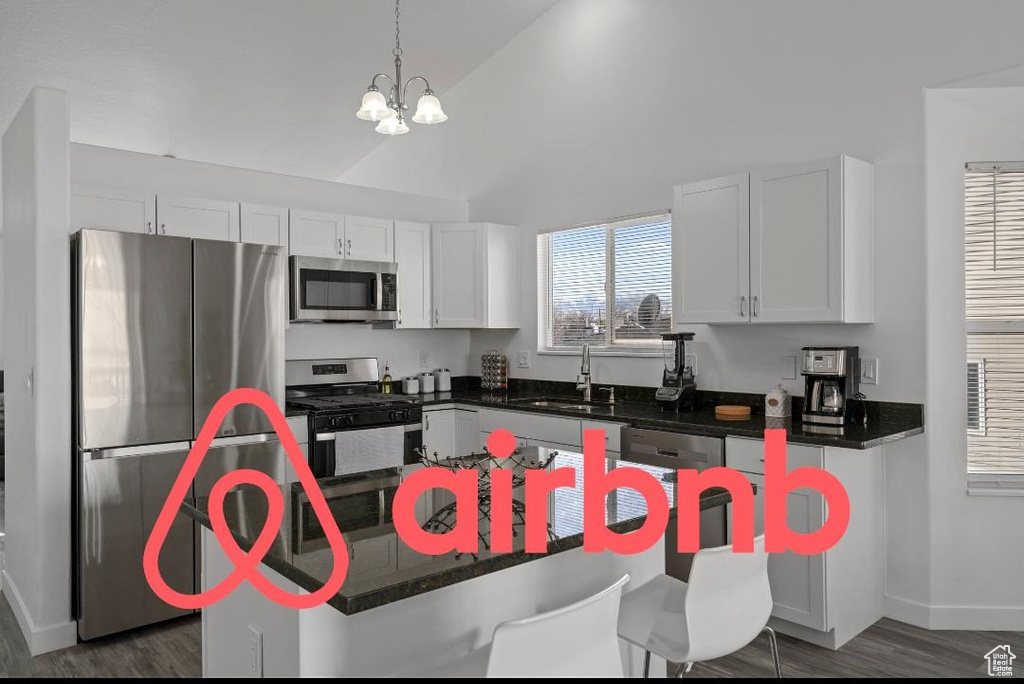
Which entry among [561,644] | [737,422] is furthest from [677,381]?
[561,644]

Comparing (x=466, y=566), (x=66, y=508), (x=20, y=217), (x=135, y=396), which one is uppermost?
(x=20, y=217)

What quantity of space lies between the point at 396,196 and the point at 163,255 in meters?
2.29

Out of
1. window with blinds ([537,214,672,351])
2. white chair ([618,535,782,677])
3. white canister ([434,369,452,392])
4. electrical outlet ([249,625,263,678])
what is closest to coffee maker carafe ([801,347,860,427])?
window with blinds ([537,214,672,351])

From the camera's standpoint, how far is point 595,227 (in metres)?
4.92

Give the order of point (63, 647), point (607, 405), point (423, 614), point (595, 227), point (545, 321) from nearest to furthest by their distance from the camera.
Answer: point (423, 614) → point (63, 647) → point (607, 405) → point (595, 227) → point (545, 321)

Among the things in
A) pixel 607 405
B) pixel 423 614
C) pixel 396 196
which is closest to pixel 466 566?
pixel 423 614

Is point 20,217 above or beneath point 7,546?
above

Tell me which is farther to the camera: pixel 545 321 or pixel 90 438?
pixel 545 321

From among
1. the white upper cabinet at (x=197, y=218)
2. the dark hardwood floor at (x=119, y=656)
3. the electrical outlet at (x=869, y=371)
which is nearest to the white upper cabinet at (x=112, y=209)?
the white upper cabinet at (x=197, y=218)

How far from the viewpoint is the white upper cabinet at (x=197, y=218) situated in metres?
4.04

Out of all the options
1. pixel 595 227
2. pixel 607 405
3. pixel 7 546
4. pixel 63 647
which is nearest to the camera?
pixel 63 647

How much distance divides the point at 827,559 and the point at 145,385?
10.3 feet

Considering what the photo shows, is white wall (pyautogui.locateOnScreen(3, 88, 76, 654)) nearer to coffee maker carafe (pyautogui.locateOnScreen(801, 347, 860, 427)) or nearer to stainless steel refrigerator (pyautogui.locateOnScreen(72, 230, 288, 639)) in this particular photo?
stainless steel refrigerator (pyautogui.locateOnScreen(72, 230, 288, 639))

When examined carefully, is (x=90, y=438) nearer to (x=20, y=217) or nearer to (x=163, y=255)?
(x=163, y=255)
